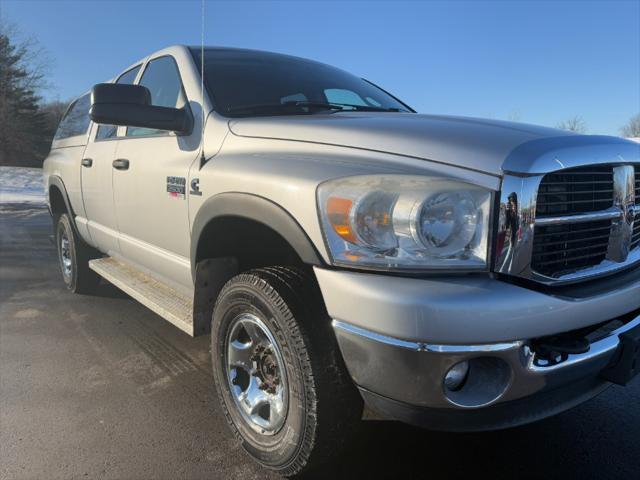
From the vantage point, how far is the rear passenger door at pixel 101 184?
375 cm

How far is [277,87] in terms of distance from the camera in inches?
122

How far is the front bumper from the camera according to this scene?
1526mm

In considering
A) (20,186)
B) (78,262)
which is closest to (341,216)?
(78,262)

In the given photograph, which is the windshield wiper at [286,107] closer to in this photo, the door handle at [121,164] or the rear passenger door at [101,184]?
the door handle at [121,164]

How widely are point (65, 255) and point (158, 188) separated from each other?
10.2 ft

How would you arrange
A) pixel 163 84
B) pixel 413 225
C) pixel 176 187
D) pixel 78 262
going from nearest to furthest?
pixel 413 225 < pixel 176 187 < pixel 163 84 < pixel 78 262

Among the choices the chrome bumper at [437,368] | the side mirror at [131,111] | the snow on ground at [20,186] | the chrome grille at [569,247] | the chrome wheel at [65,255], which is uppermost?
the side mirror at [131,111]

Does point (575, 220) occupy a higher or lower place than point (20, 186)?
higher

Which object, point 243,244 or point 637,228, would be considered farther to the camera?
point 243,244

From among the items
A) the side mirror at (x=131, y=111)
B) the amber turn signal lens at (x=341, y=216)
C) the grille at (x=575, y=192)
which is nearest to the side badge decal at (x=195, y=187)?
the side mirror at (x=131, y=111)

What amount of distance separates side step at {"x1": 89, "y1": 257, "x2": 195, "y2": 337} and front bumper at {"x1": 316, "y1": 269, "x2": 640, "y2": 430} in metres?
1.26

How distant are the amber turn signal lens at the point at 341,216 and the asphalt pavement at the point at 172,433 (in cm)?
116

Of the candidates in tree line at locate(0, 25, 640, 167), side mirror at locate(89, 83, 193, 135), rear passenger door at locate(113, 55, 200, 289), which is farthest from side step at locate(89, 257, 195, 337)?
tree line at locate(0, 25, 640, 167)

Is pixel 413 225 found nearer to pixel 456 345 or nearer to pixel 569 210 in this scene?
pixel 456 345
